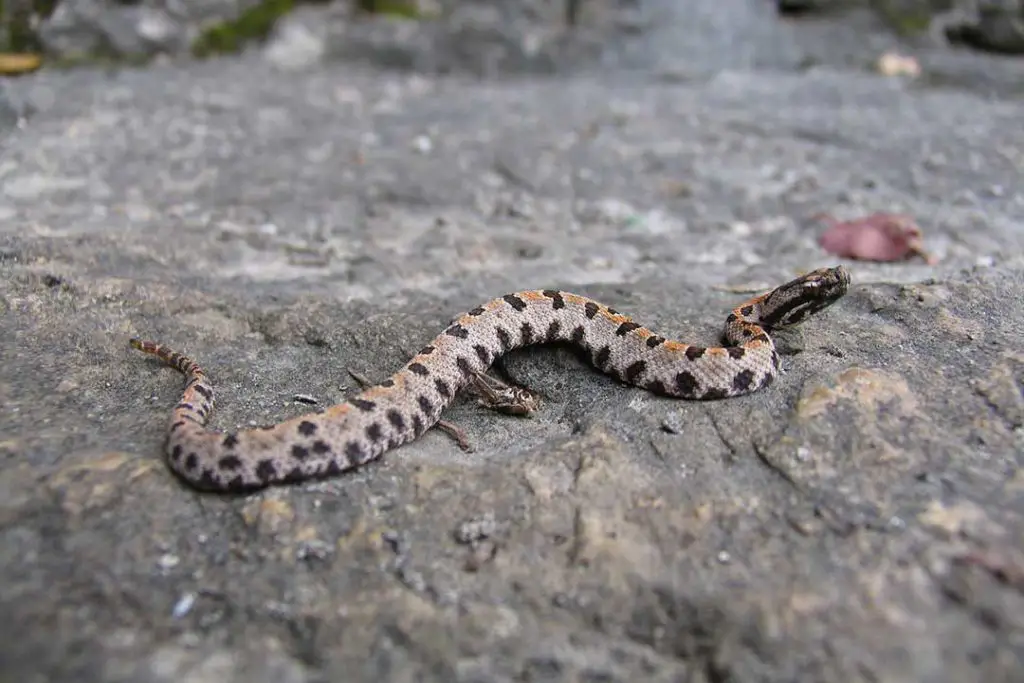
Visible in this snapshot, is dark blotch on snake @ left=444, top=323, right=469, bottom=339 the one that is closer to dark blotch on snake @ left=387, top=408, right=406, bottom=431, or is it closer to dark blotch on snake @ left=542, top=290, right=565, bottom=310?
dark blotch on snake @ left=542, top=290, right=565, bottom=310

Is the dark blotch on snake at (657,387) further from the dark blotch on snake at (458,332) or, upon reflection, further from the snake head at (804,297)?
the dark blotch on snake at (458,332)

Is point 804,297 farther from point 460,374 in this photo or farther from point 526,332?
point 460,374

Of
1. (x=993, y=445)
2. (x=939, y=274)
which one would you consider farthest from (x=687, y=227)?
(x=993, y=445)

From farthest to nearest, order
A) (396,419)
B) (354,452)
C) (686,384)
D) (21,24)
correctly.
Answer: (21,24) → (686,384) → (396,419) → (354,452)

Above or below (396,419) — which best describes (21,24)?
above

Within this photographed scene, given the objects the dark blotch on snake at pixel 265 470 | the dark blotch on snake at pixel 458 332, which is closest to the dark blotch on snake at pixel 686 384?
the dark blotch on snake at pixel 458 332

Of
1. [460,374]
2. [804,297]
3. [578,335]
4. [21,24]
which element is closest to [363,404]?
[460,374]

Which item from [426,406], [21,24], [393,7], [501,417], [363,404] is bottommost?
[501,417]

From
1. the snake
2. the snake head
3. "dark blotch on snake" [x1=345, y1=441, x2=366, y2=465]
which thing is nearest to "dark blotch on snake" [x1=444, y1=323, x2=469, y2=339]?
the snake

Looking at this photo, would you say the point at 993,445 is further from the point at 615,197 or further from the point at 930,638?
the point at 615,197
